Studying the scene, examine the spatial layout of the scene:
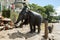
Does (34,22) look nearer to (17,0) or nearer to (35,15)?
(35,15)

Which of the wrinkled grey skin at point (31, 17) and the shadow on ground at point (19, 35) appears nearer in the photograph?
the shadow on ground at point (19, 35)

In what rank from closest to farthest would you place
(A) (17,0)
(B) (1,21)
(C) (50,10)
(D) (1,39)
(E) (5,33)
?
(D) (1,39), (E) (5,33), (B) (1,21), (A) (17,0), (C) (50,10)

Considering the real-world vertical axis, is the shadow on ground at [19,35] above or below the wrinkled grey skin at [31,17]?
below

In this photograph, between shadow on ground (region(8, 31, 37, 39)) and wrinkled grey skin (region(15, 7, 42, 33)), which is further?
wrinkled grey skin (region(15, 7, 42, 33))

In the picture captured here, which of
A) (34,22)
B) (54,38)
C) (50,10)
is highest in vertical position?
(34,22)

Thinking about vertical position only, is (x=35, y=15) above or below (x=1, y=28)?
above

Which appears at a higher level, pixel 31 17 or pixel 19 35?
pixel 31 17

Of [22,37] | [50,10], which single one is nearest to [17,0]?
[50,10]

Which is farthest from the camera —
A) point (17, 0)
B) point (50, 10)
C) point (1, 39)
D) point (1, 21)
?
point (50, 10)

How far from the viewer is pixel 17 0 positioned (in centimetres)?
5197

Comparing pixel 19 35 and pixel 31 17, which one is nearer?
pixel 19 35

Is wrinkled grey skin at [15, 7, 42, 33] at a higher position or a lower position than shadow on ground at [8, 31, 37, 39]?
higher

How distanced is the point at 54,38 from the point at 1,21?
3910 mm

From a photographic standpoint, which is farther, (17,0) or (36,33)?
(17,0)
